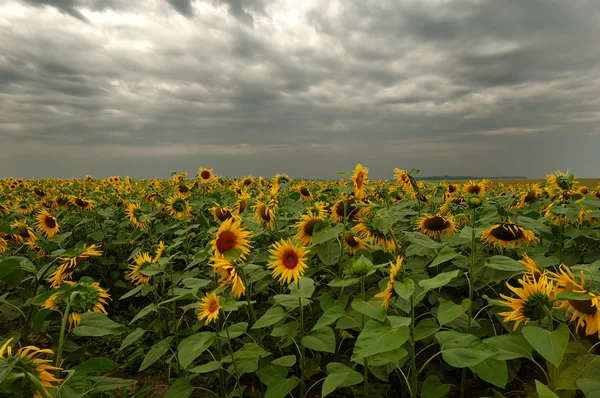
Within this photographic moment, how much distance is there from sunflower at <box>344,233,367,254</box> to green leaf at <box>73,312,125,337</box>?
1.73 metres

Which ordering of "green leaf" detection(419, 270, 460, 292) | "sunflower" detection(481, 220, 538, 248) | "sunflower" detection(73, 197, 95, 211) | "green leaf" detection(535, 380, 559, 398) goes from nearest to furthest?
"green leaf" detection(535, 380, 559, 398) < "green leaf" detection(419, 270, 460, 292) < "sunflower" detection(481, 220, 538, 248) < "sunflower" detection(73, 197, 95, 211)

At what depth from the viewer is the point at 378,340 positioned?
5.09 ft

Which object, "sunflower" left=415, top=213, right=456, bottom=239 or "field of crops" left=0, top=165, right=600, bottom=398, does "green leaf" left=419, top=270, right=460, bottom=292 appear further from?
"sunflower" left=415, top=213, right=456, bottom=239

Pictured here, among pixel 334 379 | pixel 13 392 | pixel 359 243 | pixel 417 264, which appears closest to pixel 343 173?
pixel 359 243

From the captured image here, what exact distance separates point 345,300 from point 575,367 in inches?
50.0

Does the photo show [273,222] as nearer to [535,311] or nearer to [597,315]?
[535,311]

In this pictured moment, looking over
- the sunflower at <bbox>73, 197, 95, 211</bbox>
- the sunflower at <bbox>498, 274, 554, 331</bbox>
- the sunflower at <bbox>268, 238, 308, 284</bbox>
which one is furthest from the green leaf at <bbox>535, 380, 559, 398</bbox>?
the sunflower at <bbox>73, 197, 95, 211</bbox>

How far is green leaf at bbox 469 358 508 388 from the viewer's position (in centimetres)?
170

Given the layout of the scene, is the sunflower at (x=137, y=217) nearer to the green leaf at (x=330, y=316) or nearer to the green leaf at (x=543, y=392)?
the green leaf at (x=330, y=316)

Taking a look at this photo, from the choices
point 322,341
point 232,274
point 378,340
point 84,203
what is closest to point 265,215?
point 232,274

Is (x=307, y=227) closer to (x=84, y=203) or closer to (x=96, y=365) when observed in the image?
(x=96, y=365)

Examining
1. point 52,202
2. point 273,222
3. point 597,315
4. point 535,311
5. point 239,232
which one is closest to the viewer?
point 597,315

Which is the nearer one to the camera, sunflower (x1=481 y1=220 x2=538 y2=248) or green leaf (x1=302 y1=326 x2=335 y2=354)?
green leaf (x1=302 y1=326 x2=335 y2=354)

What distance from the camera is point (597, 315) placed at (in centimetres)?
156
